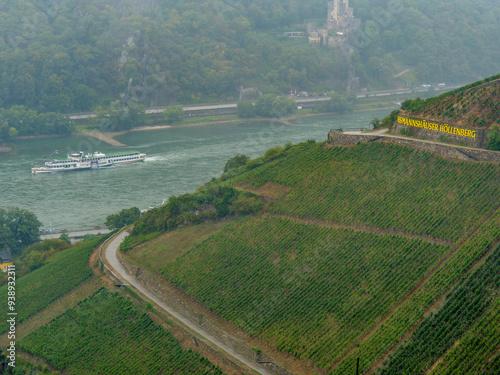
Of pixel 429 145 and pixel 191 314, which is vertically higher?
pixel 429 145

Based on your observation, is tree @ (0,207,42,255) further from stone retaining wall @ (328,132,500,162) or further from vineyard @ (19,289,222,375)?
stone retaining wall @ (328,132,500,162)

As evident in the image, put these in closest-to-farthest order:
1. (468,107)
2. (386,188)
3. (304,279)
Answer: (304,279), (386,188), (468,107)

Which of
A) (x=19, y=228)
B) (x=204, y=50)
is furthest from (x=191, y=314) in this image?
(x=204, y=50)

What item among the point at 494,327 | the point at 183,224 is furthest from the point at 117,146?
the point at 494,327

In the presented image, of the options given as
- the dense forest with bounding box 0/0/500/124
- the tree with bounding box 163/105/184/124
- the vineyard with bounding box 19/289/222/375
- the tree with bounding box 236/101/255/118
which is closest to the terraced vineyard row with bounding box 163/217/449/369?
the vineyard with bounding box 19/289/222/375

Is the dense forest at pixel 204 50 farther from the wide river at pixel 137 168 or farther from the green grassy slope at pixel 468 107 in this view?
the green grassy slope at pixel 468 107

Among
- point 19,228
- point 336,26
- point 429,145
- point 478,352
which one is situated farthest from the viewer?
point 336,26

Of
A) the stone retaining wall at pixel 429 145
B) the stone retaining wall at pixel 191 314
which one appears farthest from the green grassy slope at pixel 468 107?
the stone retaining wall at pixel 191 314

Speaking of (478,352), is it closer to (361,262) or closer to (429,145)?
(361,262)
